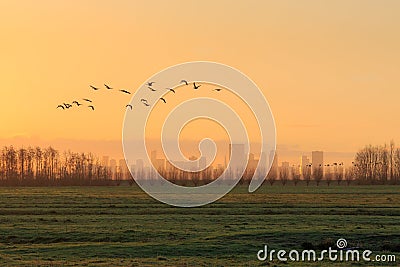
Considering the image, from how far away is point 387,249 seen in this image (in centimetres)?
3262

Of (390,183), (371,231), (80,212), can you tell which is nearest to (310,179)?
(390,183)

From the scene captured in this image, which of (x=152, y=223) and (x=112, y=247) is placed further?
(x=152, y=223)

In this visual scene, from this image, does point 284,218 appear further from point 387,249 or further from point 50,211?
point 50,211

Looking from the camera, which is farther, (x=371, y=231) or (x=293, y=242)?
(x=371, y=231)

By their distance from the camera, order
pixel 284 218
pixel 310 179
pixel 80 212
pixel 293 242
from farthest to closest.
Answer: pixel 310 179
pixel 80 212
pixel 284 218
pixel 293 242

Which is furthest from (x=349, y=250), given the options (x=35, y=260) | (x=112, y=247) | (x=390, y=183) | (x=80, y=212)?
(x=390, y=183)

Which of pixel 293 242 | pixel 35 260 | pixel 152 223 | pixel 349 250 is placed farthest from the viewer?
pixel 152 223

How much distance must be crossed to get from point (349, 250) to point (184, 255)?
8037mm

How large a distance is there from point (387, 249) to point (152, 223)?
16.4 meters

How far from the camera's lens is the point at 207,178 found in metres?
191

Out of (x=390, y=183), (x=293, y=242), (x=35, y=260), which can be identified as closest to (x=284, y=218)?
(x=293, y=242)

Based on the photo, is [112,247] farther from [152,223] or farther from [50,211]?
[50,211]

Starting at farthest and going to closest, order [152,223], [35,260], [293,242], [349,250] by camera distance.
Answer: [152,223] < [293,242] < [349,250] < [35,260]

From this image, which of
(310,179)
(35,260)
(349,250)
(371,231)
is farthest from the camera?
(310,179)
